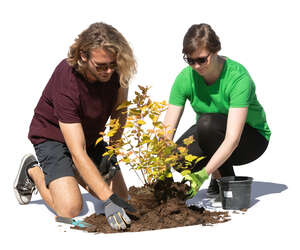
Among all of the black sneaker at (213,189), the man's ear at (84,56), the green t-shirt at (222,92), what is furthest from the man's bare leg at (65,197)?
the black sneaker at (213,189)

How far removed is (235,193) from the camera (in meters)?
4.18

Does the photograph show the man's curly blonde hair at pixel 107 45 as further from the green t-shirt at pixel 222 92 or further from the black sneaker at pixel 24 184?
the black sneaker at pixel 24 184

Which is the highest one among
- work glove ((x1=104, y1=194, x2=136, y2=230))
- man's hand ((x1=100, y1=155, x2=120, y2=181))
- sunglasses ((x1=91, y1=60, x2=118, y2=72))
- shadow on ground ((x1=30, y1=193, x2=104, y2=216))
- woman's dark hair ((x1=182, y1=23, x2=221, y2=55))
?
woman's dark hair ((x1=182, y1=23, x2=221, y2=55))

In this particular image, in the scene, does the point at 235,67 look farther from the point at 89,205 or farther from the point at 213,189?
the point at 89,205

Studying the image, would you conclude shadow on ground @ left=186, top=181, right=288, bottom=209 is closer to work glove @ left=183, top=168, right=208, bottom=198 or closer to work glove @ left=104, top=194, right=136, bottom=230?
work glove @ left=183, top=168, right=208, bottom=198

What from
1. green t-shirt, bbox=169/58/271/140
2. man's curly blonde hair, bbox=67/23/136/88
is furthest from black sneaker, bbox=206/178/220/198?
man's curly blonde hair, bbox=67/23/136/88

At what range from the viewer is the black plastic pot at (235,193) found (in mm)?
4144

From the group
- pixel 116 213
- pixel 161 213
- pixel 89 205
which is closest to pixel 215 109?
pixel 161 213

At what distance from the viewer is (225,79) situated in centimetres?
431

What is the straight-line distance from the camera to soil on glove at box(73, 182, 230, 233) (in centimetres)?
382

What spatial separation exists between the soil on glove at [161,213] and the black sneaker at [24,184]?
1.05 metres

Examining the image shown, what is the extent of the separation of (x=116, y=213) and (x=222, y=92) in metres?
1.49

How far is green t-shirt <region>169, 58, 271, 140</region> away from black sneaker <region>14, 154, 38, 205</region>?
1.65 metres

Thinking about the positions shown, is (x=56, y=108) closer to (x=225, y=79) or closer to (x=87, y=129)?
(x=87, y=129)
